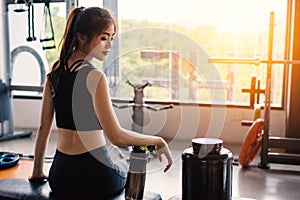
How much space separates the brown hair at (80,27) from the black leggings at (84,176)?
14.4 inches

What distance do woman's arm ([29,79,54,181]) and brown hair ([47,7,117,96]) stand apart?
109 mm

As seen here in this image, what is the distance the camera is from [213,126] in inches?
175

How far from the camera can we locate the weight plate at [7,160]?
328cm

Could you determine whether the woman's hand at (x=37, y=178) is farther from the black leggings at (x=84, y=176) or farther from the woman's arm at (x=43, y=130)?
the black leggings at (x=84, y=176)

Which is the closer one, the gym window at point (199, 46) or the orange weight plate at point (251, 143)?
the orange weight plate at point (251, 143)

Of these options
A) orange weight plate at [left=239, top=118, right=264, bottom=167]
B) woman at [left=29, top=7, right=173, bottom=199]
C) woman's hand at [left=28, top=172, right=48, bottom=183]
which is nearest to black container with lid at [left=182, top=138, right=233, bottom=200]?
woman at [left=29, top=7, right=173, bottom=199]

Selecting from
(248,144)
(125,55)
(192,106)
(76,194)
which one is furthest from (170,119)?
(76,194)

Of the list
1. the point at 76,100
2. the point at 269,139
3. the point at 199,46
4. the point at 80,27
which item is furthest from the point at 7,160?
the point at 199,46

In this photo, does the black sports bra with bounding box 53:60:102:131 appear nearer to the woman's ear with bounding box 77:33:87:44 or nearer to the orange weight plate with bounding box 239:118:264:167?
the woman's ear with bounding box 77:33:87:44

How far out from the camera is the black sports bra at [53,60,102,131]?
6.40ft

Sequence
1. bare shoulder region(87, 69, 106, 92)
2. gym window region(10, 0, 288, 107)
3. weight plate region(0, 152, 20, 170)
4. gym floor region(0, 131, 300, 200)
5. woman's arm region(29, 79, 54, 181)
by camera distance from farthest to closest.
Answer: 1. gym window region(10, 0, 288, 107)
2. weight plate region(0, 152, 20, 170)
3. gym floor region(0, 131, 300, 200)
4. woman's arm region(29, 79, 54, 181)
5. bare shoulder region(87, 69, 106, 92)

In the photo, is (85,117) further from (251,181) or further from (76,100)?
(251,181)

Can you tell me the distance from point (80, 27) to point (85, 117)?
442 mm

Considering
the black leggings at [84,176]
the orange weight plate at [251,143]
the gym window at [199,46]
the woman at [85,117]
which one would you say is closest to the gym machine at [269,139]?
the orange weight plate at [251,143]
